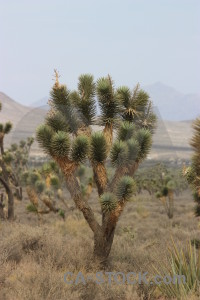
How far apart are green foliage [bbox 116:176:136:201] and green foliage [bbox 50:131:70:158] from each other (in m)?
1.46

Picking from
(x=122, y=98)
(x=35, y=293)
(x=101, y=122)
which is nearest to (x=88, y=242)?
(x=101, y=122)

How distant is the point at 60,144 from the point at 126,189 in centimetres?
181

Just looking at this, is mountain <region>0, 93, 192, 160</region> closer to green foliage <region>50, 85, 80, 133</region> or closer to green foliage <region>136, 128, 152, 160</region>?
green foliage <region>50, 85, 80, 133</region>

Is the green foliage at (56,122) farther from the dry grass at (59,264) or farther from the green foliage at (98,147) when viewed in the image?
the dry grass at (59,264)

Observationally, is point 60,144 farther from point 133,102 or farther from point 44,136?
point 133,102

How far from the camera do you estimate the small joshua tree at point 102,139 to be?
27.5ft

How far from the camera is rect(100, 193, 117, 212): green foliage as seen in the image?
318 inches

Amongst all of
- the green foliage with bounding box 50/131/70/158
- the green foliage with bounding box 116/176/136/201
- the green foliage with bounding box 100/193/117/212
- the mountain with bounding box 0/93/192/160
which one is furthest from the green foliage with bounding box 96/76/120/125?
the mountain with bounding box 0/93/192/160

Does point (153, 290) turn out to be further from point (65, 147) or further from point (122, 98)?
point (122, 98)

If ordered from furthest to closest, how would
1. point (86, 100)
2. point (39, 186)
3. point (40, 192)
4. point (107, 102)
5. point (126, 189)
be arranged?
point (40, 192), point (39, 186), point (86, 100), point (107, 102), point (126, 189)

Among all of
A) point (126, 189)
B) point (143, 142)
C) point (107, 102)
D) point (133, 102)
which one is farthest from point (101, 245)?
point (133, 102)

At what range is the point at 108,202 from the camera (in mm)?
8094

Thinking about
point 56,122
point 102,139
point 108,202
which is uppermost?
point 56,122

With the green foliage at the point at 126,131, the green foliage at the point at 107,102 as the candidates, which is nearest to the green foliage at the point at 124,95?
the green foliage at the point at 107,102
